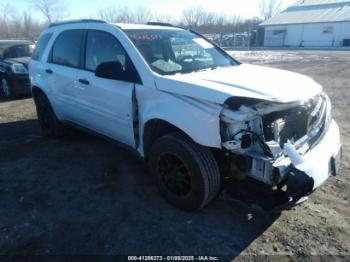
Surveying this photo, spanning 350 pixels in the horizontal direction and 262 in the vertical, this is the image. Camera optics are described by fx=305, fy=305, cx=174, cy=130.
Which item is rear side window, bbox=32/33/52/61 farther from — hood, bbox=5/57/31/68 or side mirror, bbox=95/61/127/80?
hood, bbox=5/57/31/68

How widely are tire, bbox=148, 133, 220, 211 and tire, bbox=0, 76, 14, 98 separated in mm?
7805

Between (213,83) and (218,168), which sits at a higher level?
(213,83)

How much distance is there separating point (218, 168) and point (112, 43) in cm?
199

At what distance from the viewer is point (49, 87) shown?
16.5ft

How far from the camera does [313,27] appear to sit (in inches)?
1522

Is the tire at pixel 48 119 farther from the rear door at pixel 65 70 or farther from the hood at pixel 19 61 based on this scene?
the hood at pixel 19 61

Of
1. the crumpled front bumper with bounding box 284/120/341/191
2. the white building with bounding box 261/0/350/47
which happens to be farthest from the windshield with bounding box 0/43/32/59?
the white building with bounding box 261/0/350/47

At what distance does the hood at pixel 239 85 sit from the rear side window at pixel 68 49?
1.79 m

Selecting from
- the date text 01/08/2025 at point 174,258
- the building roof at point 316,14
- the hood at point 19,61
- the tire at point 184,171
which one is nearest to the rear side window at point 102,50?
the tire at point 184,171

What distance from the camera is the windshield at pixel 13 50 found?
9898 millimetres

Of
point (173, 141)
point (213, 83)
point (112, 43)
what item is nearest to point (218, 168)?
point (173, 141)

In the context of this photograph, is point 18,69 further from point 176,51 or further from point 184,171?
point 184,171

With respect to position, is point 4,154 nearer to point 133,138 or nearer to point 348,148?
point 133,138

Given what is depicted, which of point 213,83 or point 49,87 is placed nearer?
point 213,83
